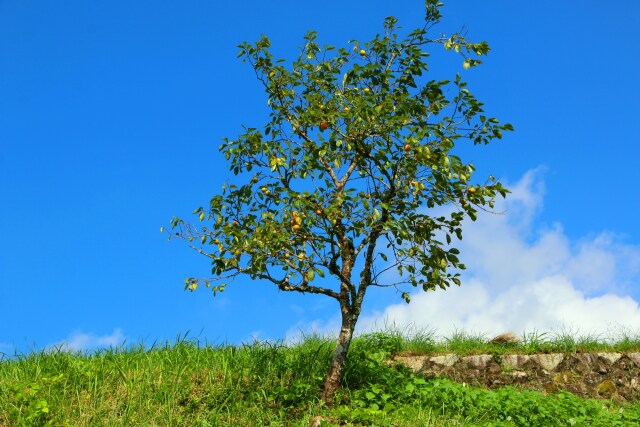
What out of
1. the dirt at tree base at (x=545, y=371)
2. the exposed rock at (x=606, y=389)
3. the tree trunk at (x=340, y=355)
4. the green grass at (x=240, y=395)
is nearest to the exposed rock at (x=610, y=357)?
the dirt at tree base at (x=545, y=371)

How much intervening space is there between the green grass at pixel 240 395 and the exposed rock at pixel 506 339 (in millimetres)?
3328

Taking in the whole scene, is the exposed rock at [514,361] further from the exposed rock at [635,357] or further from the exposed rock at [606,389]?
the exposed rock at [635,357]

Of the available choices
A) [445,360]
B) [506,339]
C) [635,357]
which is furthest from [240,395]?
[635,357]

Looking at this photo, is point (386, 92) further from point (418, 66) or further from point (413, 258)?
point (413, 258)

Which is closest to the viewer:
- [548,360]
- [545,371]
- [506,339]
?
[545,371]

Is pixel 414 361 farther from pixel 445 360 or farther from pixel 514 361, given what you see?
pixel 514 361

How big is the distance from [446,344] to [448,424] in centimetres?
534

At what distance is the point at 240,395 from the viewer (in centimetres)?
970

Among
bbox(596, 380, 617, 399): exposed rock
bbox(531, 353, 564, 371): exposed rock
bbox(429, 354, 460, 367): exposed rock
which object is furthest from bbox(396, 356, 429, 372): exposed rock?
bbox(596, 380, 617, 399): exposed rock

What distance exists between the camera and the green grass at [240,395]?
905cm

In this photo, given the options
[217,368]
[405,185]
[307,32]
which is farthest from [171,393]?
[307,32]

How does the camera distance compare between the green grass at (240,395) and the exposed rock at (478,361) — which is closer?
the green grass at (240,395)

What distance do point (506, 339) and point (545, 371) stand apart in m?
1.08

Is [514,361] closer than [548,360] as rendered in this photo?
Yes
